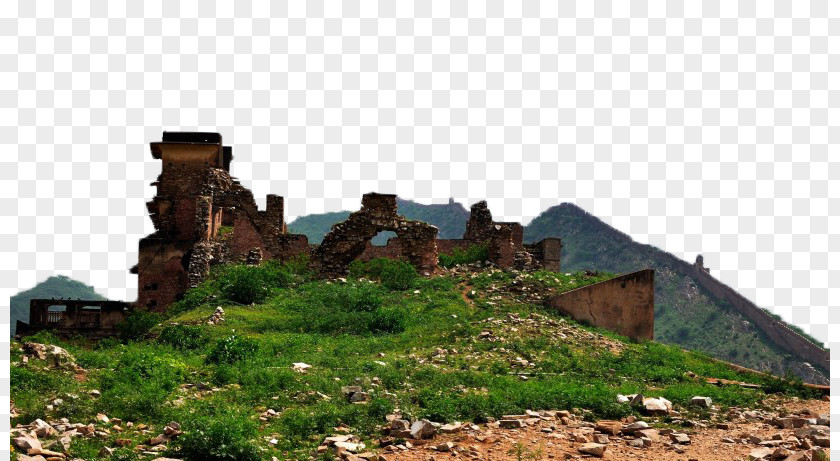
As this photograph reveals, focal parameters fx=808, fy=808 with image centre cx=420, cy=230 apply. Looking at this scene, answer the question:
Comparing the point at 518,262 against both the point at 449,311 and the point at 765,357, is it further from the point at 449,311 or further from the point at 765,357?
the point at 765,357

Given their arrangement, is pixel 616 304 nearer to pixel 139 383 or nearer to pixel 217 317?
pixel 217 317

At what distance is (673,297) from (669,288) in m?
0.90

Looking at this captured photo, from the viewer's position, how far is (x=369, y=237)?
22.7m

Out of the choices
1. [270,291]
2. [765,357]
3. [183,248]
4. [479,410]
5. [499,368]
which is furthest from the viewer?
[765,357]

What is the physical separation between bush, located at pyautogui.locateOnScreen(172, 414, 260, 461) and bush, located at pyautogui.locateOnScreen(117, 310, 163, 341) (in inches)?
520

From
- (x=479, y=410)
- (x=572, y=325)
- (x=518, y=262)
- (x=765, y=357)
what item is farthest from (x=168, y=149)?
(x=765, y=357)

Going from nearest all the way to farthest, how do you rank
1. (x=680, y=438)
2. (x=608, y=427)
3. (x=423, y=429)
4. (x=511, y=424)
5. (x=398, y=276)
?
1. (x=423, y=429)
2. (x=680, y=438)
3. (x=511, y=424)
4. (x=608, y=427)
5. (x=398, y=276)

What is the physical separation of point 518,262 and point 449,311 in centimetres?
729

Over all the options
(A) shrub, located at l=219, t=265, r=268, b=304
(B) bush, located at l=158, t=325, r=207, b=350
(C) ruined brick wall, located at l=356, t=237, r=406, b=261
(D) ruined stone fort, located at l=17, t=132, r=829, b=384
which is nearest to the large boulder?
(B) bush, located at l=158, t=325, r=207, b=350

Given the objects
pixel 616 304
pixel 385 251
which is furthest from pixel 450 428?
pixel 385 251

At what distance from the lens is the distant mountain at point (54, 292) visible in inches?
1870

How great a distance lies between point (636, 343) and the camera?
1641cm

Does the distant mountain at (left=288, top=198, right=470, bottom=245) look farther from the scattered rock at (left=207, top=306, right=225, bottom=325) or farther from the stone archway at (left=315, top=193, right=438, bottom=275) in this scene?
the scattered rock at (left=207, top=306, right=225, bottom=325)

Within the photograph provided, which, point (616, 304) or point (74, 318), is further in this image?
point (74, 318)
